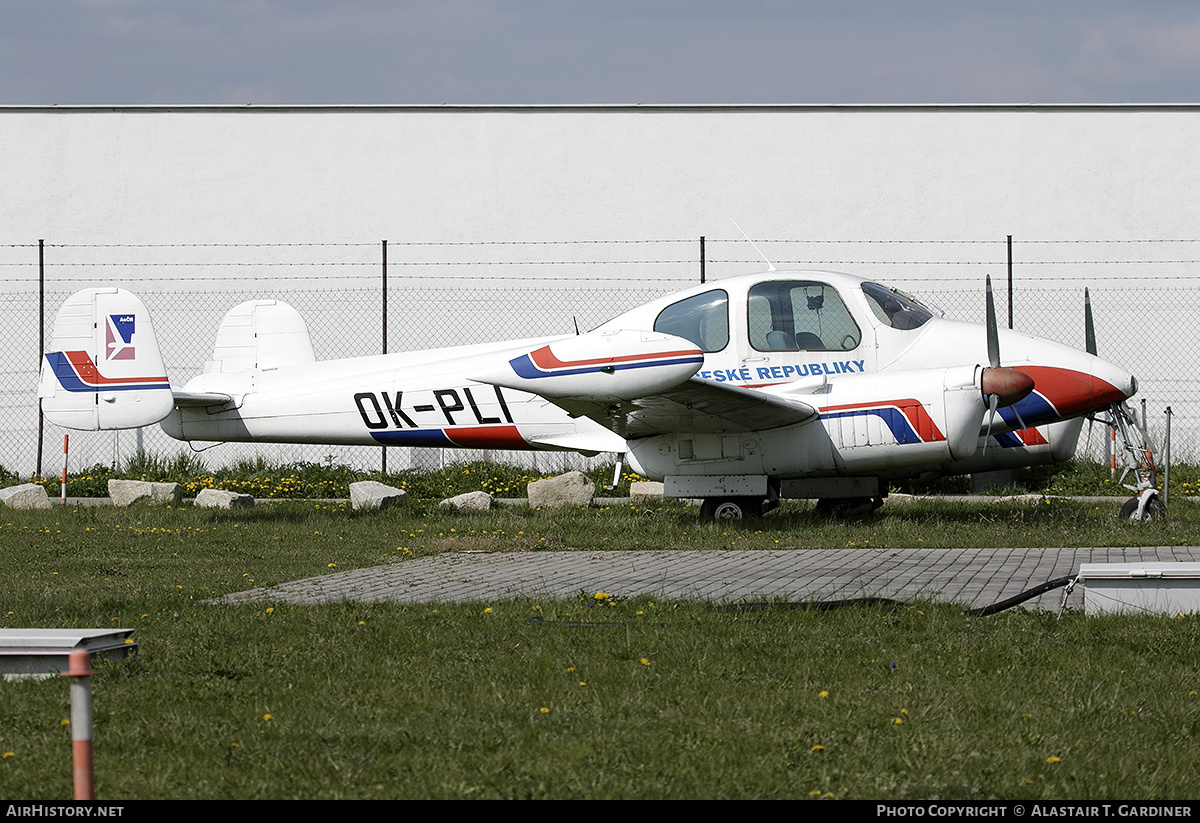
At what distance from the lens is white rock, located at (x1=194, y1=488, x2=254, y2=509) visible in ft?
44.3

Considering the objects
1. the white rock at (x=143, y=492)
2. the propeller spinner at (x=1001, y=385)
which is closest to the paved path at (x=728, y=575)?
the propeller spinner at (x=1001, y=385)

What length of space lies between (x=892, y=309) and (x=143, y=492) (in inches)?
366

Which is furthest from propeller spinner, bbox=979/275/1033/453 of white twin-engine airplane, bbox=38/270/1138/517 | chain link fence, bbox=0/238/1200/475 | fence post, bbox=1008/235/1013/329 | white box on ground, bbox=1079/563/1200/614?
chain link fence, bbox=0/238/1200/475

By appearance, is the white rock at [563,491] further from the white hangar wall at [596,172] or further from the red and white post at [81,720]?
the red and white post at [81,720]

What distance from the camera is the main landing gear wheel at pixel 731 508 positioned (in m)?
11.4

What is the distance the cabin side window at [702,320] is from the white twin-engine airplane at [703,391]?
0.01 meters

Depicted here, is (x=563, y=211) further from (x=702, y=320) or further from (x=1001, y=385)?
(x=1001, y=385)

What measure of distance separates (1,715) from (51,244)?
16187 mm

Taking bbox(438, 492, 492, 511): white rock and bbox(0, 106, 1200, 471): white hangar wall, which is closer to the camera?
bbox(438, 492, 492, 511): white rock

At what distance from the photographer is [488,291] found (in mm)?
17641

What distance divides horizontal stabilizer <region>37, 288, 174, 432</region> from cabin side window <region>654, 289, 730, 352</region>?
5.27 metres

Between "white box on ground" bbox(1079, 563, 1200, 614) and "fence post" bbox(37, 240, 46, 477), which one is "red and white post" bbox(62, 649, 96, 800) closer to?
"white box on ground" bbox(1079, 563, 1200, 614)

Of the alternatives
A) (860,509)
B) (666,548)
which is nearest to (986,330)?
(860,509)

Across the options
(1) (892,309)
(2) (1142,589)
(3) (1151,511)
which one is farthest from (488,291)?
(2) (1142,589)
